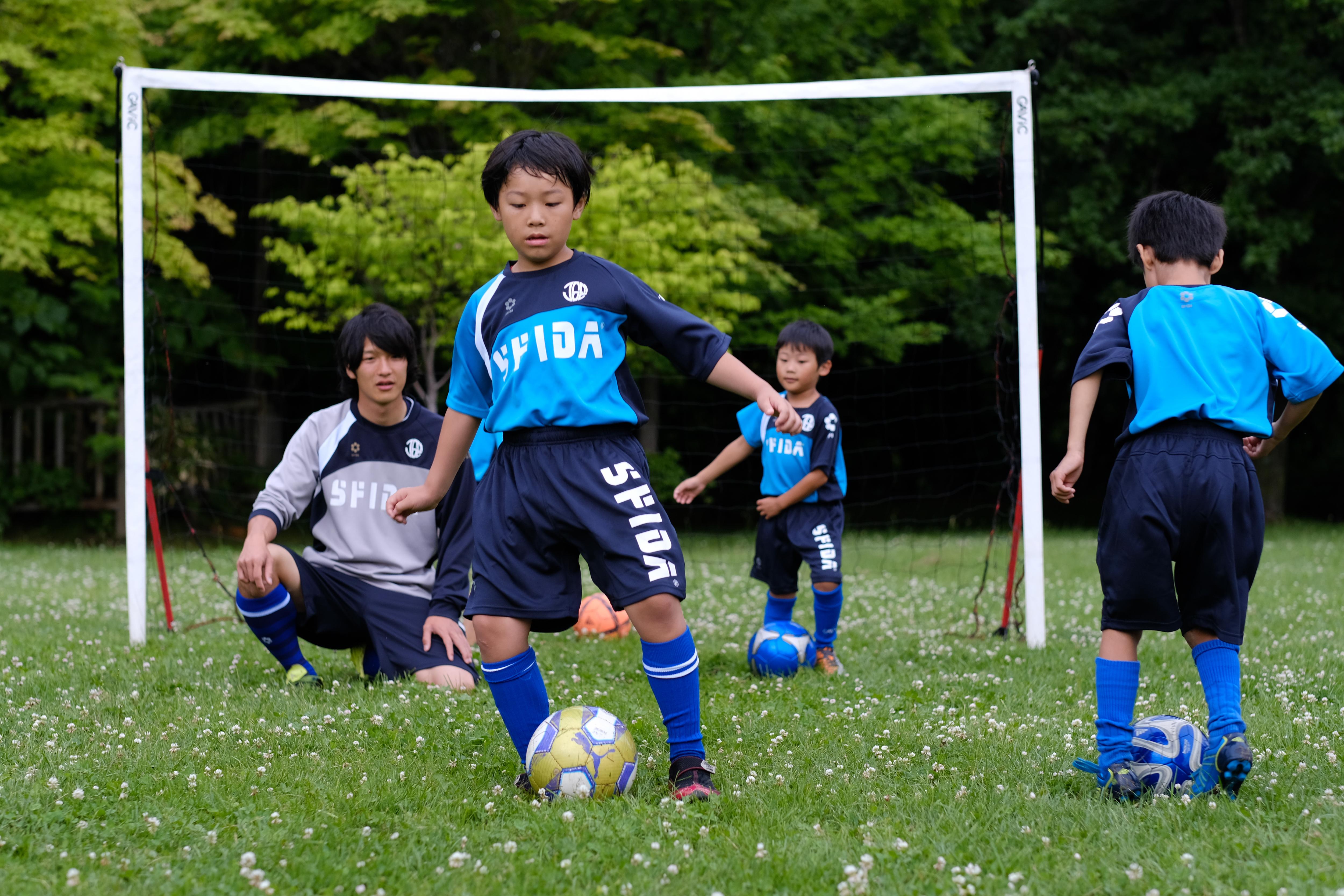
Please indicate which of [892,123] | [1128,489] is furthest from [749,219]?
[1128,489]

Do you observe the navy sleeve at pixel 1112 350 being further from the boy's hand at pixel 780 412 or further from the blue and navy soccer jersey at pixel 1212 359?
the boy's hand at pixel 780 412

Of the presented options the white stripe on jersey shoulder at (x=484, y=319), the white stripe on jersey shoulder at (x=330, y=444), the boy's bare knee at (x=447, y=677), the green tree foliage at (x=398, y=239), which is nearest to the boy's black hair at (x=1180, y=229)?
the white stripe on jersey shoulder at (x=484, y=319)

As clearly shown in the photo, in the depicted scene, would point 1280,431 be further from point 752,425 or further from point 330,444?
point 330,444

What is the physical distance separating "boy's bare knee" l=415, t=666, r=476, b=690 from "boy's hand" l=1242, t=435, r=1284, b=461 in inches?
145

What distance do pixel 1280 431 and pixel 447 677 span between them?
3972 millimetres

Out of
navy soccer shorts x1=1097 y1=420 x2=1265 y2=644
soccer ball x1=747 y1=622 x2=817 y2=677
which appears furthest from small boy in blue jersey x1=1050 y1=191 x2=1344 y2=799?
soccer ball x1=747 y1=622 x2=817 y2=677

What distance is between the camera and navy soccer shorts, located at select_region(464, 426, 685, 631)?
3898mm

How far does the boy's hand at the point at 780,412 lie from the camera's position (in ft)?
11.9

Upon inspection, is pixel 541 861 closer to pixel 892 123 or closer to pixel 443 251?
pixel 443 251

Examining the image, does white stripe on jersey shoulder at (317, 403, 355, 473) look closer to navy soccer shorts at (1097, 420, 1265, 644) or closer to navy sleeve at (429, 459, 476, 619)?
navy sleeve at (429, 459, 476, 619)

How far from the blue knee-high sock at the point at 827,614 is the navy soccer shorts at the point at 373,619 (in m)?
2.04

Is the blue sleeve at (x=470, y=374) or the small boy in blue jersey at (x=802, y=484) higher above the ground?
the blue sleeve at (x=470, y=374)

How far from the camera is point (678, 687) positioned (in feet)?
13.2

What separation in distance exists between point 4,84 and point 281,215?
429 centimetres
